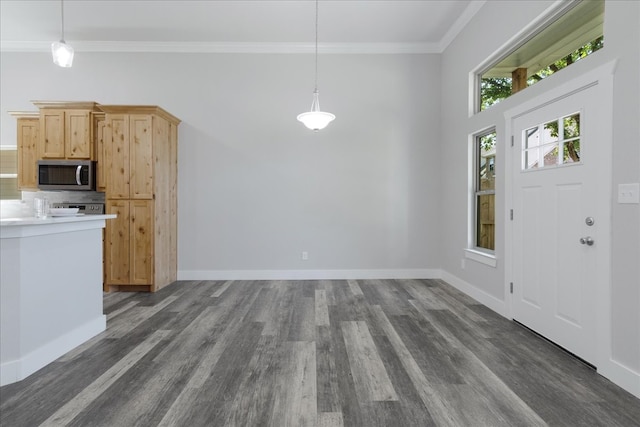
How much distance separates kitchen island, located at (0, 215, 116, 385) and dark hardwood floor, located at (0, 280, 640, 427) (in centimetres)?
12

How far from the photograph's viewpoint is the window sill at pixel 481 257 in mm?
3416

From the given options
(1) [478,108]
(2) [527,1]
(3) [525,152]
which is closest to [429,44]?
(1) [478,108]

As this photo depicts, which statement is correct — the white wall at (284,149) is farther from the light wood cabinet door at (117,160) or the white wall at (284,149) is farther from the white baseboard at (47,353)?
the white baseboard at (47,353)

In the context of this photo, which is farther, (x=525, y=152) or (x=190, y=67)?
(x=190, y=67)

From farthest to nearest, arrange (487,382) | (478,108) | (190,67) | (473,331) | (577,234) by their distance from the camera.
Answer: (190,67) → (478,108) → (473,331) → (577,234) → (487,382)

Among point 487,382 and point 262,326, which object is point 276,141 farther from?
point 487,382

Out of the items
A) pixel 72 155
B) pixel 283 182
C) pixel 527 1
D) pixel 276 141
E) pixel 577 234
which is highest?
pixel 527 1

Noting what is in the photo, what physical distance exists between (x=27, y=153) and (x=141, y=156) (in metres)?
1.64

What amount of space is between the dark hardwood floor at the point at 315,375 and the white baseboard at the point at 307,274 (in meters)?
1.36

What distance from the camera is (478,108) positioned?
3.94m

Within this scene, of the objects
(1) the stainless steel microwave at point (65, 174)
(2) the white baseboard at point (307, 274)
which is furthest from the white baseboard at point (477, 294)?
(1) the stainless steel microwave at point (65, 174)

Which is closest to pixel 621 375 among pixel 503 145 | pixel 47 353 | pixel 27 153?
pixel 503 145

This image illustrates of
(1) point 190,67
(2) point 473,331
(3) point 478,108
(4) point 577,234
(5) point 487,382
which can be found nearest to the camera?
(5) point 487,382

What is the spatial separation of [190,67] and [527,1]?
432 centimetres
